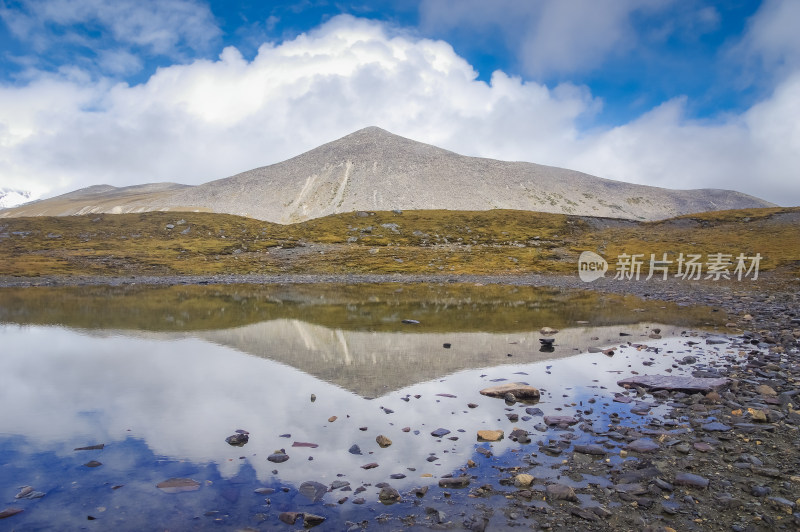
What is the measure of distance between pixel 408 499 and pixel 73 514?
5.44m

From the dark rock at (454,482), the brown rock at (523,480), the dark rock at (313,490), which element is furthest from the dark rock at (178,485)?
the brown rock at (523,480)

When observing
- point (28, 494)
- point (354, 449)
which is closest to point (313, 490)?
point (354, 449)

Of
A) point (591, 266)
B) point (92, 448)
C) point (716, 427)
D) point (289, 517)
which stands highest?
point (591, 266)

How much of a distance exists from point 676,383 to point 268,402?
11.9 m

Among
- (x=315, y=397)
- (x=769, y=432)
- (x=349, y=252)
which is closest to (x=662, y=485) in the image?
(x=769, y=432)

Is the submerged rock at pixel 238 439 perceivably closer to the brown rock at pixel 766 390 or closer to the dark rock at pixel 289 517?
the dark rock at pixel 289 517

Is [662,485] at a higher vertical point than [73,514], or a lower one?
higher

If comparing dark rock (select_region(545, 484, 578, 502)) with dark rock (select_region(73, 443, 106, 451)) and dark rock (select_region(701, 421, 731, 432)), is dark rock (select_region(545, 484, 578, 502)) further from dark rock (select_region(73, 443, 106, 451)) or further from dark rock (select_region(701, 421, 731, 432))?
dark rock (select_region(73, 443, 106, 451))

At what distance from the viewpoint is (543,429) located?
10.6 meters

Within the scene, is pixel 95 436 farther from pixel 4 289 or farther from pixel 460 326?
pixel 4 289

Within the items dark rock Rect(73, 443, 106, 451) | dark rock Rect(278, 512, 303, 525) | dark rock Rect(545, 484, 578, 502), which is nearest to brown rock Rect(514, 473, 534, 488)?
dark rock Rect(545, 484, 578, 502)

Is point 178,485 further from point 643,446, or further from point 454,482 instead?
point 643,446

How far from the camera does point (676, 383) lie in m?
13.4

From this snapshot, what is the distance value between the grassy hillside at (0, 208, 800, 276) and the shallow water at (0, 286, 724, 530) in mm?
47774
